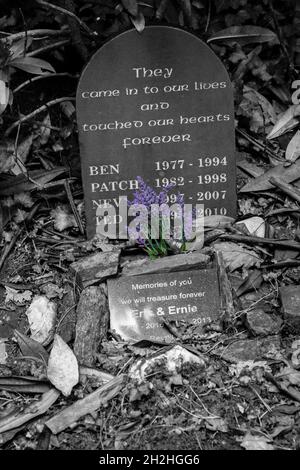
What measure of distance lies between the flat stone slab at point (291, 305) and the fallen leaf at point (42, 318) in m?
1.19

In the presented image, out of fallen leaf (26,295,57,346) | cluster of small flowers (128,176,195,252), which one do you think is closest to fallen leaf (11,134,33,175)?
cluster of small flowers (128,176,195,252)

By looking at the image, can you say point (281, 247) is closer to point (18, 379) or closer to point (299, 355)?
point (299, 355)

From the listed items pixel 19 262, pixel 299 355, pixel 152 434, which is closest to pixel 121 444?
pixel 152 434

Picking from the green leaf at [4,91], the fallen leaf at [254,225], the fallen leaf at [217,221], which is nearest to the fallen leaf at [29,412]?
Answer: the fallen leaf at [217,221]

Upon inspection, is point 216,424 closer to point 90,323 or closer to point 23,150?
point 90,323

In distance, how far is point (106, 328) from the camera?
3.36m

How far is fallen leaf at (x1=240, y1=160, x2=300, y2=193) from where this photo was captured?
411 cm

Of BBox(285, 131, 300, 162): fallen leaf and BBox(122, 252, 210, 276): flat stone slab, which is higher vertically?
BBox(285, 131, 300, 162): fallen leaf

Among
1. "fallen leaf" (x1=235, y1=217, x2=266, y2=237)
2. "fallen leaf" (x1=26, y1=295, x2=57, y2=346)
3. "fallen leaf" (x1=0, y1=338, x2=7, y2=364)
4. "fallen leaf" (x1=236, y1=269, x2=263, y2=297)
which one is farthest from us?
"fallen leaf" (x1=235, y1=217, x2=266, y2=237)

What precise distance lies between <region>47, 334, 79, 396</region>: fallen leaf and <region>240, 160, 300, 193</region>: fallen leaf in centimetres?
162

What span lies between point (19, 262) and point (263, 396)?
165 centimetres

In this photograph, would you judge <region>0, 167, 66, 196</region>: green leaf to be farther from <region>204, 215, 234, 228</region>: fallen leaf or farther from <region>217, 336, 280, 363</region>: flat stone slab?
<region>217, 336, 280, 363</region>: flat stone slab

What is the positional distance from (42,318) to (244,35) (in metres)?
2.24

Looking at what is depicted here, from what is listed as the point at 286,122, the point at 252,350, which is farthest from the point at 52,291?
the point at 286,122
